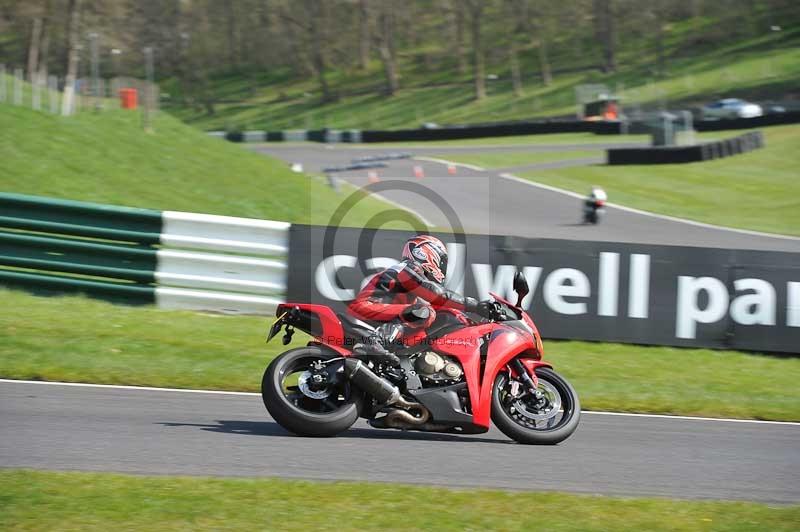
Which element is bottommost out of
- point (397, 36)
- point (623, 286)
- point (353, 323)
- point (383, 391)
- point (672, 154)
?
point (383, 391)

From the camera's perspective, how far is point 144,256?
12.4 meters

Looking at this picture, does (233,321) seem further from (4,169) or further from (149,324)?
(4,169)

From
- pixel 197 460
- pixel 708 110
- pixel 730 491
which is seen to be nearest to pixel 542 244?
pixel 730 491

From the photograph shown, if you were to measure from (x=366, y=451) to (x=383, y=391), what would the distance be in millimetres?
460

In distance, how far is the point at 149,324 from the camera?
11.5 meters

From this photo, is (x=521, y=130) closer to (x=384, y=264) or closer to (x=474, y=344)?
(x=384, y=264)

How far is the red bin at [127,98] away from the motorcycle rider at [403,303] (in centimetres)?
2091

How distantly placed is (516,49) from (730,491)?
68.2m

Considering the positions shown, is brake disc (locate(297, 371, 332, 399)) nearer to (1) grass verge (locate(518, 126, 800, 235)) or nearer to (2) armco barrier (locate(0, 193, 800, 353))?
(2) armco barrier (locate(0, 193, 800, 353))

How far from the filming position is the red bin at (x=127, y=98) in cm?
2706

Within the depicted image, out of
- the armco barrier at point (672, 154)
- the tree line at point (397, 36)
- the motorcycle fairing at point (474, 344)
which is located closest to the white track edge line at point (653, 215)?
the armco barrier at point (672, 154)

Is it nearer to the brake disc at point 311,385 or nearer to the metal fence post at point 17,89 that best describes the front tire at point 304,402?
the brake disc at point 311,385

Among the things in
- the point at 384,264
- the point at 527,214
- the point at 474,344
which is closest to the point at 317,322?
the point at 474,344

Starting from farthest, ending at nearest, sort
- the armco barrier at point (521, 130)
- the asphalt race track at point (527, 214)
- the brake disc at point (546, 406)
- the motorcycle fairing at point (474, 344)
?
1. the armco barrier at point (521, 130)
2. the asphalt race track at point (527, 214)
3. the brake disc at point (546, 406)
4. the motorcycle fairing at point (474, 344)
